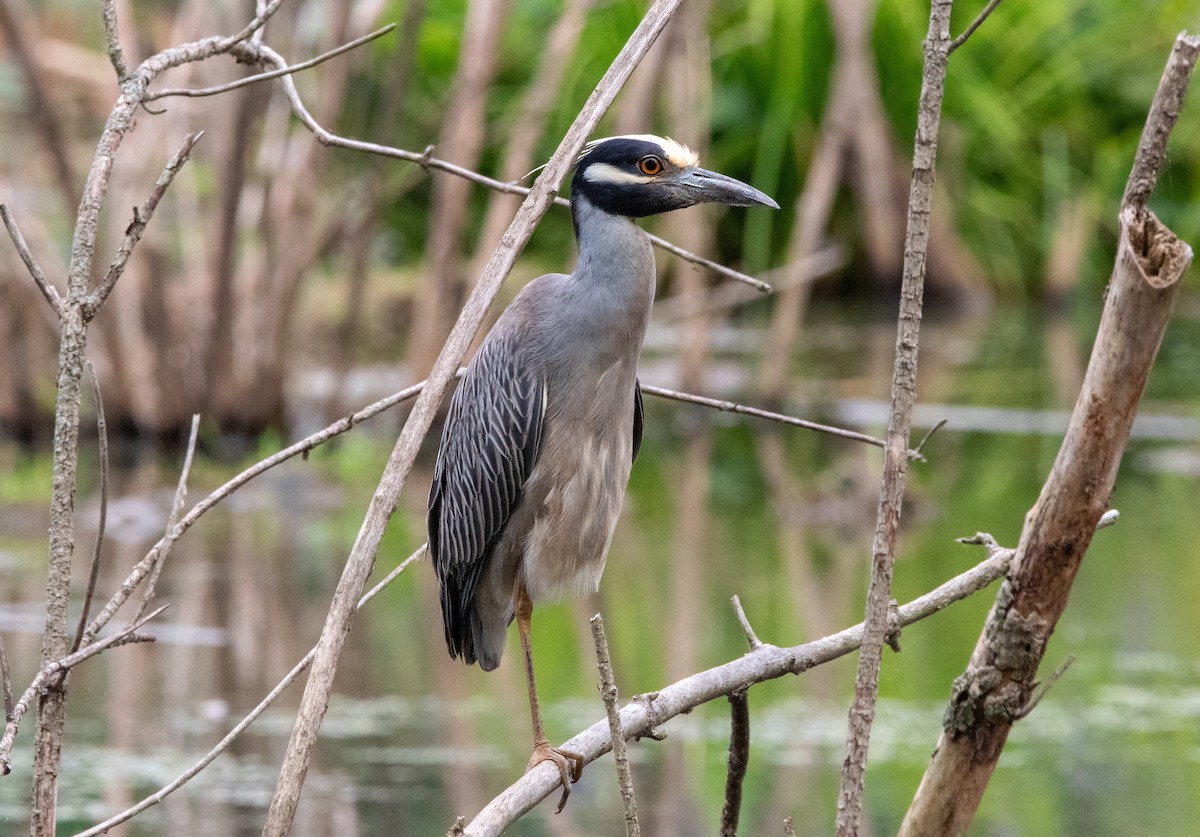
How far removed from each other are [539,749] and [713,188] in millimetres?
1134

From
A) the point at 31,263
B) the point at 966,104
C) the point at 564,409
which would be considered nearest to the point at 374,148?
the point at 31,263

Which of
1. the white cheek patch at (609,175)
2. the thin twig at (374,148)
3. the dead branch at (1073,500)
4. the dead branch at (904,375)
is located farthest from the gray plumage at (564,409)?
the dead branch at (904,375)

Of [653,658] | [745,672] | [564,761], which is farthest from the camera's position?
[653,658]

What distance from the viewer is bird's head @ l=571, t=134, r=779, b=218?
3.20 meters

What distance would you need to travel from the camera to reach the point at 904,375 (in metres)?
2.21

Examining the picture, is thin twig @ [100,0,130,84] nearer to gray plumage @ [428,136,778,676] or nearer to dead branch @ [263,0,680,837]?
dead branch @ [263,0,680,837]

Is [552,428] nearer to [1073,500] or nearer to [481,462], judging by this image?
[481,462]

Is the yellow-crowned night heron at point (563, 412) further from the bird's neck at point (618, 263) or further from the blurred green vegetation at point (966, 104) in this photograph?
the blurred green vegetation at point (966, 104)

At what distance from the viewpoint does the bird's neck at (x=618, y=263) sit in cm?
326

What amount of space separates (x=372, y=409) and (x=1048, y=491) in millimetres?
1095

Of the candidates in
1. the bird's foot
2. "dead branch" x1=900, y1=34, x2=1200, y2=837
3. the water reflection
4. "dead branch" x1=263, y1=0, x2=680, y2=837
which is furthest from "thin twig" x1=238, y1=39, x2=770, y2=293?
the water reflection

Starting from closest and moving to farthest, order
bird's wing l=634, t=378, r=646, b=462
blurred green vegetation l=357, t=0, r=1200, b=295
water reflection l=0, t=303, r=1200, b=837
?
1. bird's wing l=634, t=378, r=646, b=462
2. water reflection l=0, t=303, r=1200, b=837
3. blurred green vegetation l=357, t=0, r=1200, b=295

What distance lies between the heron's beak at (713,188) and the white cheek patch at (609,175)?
0.20 ft

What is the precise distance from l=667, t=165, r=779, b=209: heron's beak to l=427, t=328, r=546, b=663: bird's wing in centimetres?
48
